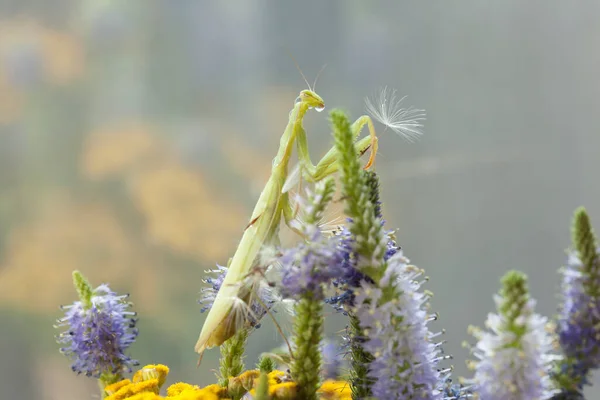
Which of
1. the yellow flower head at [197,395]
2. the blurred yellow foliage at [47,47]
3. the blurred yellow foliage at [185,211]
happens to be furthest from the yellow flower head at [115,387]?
the blurred yellow foliage at [47,47]

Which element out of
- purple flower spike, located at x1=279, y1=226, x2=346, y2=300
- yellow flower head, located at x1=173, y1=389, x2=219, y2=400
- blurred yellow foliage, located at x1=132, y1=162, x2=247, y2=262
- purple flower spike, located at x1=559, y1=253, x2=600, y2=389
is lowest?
yellow flower head, located at x1=173, y1=389, x2=219, y2=400

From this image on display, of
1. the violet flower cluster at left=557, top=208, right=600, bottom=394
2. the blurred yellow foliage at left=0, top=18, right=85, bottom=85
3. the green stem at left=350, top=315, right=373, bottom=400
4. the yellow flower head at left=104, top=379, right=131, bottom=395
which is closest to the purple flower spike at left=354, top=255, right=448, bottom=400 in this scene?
the green stem at left=350, top=315, right=373, bottom=400

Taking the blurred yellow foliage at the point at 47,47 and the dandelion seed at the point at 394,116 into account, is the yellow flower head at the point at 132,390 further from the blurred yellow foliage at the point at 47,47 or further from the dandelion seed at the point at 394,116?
the blurred yellow foliage at the point at 47,47

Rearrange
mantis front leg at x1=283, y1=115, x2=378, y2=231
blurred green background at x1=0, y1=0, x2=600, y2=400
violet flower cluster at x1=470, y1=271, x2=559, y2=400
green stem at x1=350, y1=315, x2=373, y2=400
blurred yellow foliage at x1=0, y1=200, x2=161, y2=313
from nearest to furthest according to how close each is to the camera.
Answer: violet flower cluster at x1=470, y1=271, x2=559, y2=400, green stem at x1=350, y1=315, x2=373, y2=400, mantis front leg at x1=283, y1=115, x2=378, y2=231, blurred green background at x1=0, y1=0, x2=600, y2=400, blurred yellow foliage at x1=0, y1=200, x2=161, y2=313

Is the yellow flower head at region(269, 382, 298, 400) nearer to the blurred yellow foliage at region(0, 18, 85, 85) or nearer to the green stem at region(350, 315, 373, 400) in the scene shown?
the green stem at region(350, 315, 373, 400)

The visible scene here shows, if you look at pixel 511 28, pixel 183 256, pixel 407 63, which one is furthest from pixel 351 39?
pixel 183 256

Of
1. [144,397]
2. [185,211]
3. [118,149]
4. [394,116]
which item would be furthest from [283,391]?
[118,149]

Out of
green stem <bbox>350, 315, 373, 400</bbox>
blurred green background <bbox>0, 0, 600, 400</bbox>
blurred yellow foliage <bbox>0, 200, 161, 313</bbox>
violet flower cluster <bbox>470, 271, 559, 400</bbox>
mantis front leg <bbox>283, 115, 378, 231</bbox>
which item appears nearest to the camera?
Answer: violet flower cluster <bbox>470, 271, 559, 400</bbox>
